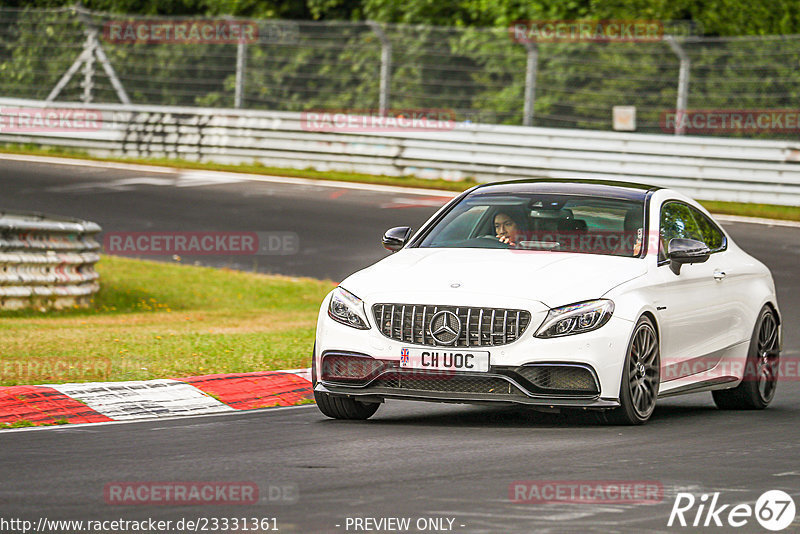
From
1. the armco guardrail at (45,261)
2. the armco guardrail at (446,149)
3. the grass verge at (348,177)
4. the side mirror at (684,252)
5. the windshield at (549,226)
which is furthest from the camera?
the armco guardrail at (446,149)

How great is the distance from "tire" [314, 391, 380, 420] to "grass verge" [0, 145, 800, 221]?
15.4 metres

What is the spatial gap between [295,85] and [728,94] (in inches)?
350

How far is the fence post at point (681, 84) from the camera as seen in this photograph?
25328mm

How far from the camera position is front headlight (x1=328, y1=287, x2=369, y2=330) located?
907 centimetres

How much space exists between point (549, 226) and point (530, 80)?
692 inches

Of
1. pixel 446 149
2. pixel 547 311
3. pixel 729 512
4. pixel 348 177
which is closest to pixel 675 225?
pixel 547 311

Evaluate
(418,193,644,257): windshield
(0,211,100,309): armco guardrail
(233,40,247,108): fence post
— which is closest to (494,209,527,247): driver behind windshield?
(418,193,644,257): windshield

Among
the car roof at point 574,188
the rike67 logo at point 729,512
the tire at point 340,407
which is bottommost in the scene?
the tire at point 340,407

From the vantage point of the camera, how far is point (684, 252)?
31.8 feet

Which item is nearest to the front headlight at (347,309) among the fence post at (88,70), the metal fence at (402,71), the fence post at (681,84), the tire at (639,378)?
the tire at (639,378)

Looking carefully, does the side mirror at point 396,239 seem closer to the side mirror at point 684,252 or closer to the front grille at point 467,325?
the front grille at point 467,325

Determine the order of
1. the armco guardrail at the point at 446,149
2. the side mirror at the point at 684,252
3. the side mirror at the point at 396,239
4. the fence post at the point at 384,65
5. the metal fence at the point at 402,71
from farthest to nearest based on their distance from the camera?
the fence post at the point at 384,65, the metal fence at the point at 402,71, the armco guardrail at the point at 446,149, the side mirror at the point at 396,239, the side mirror at the point at 684,252

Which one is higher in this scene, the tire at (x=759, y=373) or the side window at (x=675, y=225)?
the side window at (x=675, y=225)

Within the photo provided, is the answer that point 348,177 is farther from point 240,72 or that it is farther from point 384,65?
point 240,72
